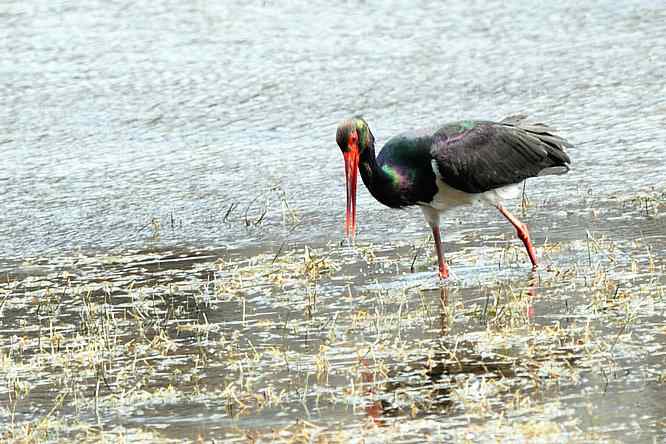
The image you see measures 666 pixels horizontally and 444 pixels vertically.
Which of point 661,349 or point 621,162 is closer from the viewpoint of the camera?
point 661,349

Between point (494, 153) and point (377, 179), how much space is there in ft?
2.77

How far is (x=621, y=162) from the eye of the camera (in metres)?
10.1

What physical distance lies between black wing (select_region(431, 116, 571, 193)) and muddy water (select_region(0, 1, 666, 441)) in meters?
0.41

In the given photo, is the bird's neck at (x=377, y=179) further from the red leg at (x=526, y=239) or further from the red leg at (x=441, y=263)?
the red leg at (x=526, y=239)

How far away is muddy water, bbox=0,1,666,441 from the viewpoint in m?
5.42

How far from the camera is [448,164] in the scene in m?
7.75

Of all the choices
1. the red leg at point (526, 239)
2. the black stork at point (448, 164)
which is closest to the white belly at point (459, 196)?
the black stork at point (448, 164)

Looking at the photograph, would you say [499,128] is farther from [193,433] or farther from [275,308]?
[193,433]

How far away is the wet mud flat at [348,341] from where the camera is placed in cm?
512

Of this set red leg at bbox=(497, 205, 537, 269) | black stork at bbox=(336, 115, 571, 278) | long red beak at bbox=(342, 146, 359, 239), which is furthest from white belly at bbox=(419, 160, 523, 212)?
long red beak at bbox=(342, 146, 359, 239)

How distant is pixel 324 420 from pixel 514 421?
680mm

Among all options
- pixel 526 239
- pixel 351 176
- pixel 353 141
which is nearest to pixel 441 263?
pixel 526 239

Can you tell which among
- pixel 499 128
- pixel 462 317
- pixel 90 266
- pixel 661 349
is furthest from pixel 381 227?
pixel 661 349

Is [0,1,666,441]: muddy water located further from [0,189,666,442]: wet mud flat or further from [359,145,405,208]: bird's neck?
[359,145,405,208]: bird's neck
